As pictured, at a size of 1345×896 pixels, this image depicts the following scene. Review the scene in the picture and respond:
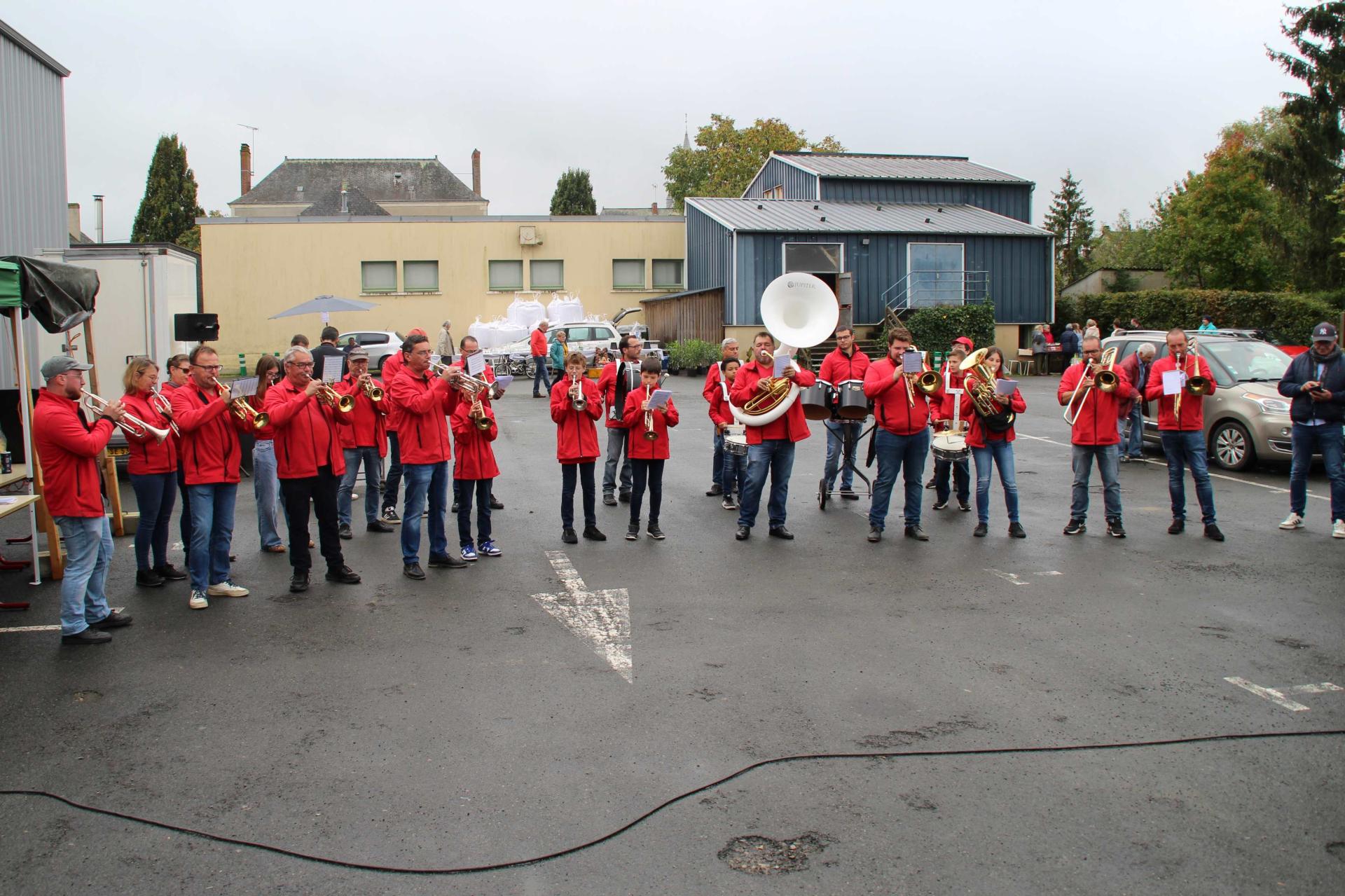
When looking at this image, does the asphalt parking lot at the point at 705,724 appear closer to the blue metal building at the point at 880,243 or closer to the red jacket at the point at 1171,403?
the red jacket at the point at 1171,403

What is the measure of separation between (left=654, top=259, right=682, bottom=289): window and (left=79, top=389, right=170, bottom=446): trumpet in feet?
107

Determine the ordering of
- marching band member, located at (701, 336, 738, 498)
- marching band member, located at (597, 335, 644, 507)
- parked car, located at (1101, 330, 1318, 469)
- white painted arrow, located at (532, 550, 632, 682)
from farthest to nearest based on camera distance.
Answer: parked car, located at (1101, 330, 1318, 469)
marching band member, located at (701, 336, 738, 498)
marching band member, located at (597, 335, 644, 507)
white painted arrow, located at (532, 550, 632, 682)

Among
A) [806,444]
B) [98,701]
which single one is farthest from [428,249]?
[98,701]

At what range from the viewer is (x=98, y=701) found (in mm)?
5695

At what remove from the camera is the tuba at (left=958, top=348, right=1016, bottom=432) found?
992cm

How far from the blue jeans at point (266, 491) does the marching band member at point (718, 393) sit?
427cm

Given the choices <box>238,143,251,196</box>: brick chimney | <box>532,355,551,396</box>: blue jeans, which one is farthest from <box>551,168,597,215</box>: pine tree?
<box>532,355,551,396</box>: blue jeans

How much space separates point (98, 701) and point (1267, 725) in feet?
20.1

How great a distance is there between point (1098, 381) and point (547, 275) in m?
30.5

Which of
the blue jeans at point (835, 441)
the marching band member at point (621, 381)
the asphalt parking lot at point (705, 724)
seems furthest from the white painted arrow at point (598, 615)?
the blue jeans at point (835, 441)

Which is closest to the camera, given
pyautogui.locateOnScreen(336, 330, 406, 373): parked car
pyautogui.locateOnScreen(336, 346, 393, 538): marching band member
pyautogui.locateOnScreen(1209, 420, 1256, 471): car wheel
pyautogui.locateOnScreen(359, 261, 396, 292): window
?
pyautogui.locateOnScreen(336, 346, 393, 538): marching band member

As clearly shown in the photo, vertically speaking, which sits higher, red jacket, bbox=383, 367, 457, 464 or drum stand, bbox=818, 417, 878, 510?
red jacket, bbox=383, 367, 457, 464

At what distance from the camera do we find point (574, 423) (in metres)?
9.49

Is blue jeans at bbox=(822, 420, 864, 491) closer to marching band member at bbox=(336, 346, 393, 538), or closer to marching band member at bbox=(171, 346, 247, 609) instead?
marching band member at bbox=(336, 346, 393, 538)
